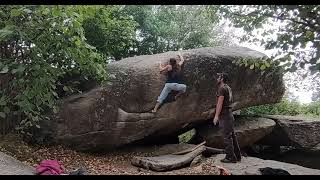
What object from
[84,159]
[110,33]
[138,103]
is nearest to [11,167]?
[84,159]

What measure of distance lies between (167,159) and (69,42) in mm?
3818

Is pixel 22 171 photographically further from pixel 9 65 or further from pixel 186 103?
pixel 186 103

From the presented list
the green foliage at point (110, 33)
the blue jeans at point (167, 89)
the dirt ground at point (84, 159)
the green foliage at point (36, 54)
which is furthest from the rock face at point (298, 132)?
the green foliage at point (36, 54)

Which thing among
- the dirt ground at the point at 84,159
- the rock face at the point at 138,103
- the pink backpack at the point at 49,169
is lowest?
the dirt ground at the point at 84,159

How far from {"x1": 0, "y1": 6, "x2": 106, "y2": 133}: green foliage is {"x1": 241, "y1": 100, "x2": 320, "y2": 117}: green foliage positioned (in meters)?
9.46

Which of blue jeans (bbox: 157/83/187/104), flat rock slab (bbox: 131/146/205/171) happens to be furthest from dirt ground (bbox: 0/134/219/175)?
blue jeans (bbox: 157/83/187/104)

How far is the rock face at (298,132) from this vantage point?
47.5 feet

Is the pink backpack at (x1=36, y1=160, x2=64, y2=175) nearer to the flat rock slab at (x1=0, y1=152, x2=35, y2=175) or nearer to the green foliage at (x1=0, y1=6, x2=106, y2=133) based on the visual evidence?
the flat rock slab at (x1=0, y1=152, x2=35, y2=175)

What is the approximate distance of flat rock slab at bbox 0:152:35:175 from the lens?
8.20 m

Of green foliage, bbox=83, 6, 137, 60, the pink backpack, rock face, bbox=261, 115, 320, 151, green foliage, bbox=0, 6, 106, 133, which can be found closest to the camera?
the pink backpack

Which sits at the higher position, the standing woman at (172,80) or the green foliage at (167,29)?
the green foliage at (167,29)

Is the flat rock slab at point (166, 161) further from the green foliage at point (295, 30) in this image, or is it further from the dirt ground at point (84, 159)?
the green foliage at point (295, 30)

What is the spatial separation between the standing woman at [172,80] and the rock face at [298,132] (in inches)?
188

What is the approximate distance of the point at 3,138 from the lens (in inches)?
426
